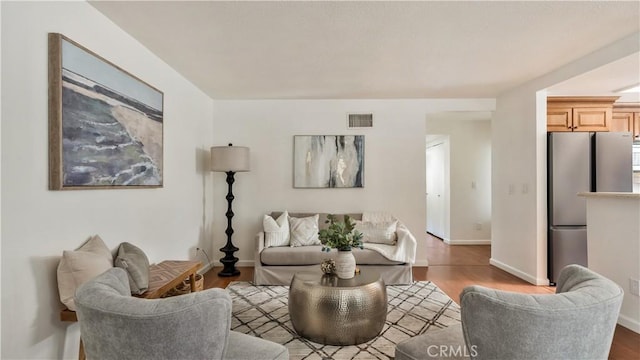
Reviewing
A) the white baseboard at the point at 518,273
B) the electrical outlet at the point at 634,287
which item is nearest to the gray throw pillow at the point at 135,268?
the electrical outlet at the point at 634,287

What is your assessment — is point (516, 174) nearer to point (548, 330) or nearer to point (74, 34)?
point (548, 330)

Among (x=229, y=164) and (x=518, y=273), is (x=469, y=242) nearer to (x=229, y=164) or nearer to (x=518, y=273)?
(x=518, y=273)

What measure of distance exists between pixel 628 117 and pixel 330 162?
4.18 metres

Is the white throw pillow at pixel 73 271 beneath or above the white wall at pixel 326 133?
beneath

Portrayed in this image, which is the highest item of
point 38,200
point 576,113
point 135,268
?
point 576,113

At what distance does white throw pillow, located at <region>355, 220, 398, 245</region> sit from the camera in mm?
3705

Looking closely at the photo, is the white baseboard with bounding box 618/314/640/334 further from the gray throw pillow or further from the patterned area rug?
A: the gray throw pillow

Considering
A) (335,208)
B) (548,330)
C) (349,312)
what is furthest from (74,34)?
(335,208)

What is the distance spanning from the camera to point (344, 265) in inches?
94.5

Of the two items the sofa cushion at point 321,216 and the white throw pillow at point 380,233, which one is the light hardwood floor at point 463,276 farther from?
the sofa cushion at point 321,216

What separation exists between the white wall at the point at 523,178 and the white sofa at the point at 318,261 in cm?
144

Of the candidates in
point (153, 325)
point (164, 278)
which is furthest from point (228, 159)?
point (153, 325)

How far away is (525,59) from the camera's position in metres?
3.02

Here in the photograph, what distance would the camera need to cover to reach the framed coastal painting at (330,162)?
14.5 feet
